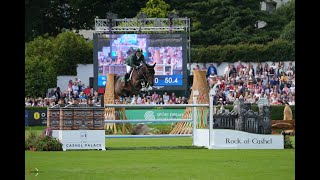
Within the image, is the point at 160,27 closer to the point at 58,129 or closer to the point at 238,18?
the point at 238,18

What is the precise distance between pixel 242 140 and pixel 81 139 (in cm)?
441

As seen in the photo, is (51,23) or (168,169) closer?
(168,169)

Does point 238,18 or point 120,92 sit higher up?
point 238,18

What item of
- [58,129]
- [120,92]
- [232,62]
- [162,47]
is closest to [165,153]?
[58,129]

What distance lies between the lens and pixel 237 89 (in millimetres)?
52531

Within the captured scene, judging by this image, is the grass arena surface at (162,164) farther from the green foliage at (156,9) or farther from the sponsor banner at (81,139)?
the green foliage at (156,9)

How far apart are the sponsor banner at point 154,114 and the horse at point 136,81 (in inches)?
55.3

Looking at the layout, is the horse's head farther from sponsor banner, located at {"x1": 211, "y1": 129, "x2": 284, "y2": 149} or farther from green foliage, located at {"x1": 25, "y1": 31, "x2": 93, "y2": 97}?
sponsor banner, located at {"x1": 211, "y1": 129, "x2": 284, "y2": 149}

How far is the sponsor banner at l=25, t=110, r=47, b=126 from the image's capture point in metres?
49.3

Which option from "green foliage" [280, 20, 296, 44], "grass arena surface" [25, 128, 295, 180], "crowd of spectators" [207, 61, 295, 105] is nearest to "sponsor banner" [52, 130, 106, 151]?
"grass arena surface" [25, 128, 295, 180]

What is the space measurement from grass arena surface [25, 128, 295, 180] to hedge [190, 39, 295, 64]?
1403 inches

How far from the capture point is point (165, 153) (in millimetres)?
24781

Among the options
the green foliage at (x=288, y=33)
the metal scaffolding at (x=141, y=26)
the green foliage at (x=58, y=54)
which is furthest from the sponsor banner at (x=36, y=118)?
the green foliage at (x=288, y=33)
